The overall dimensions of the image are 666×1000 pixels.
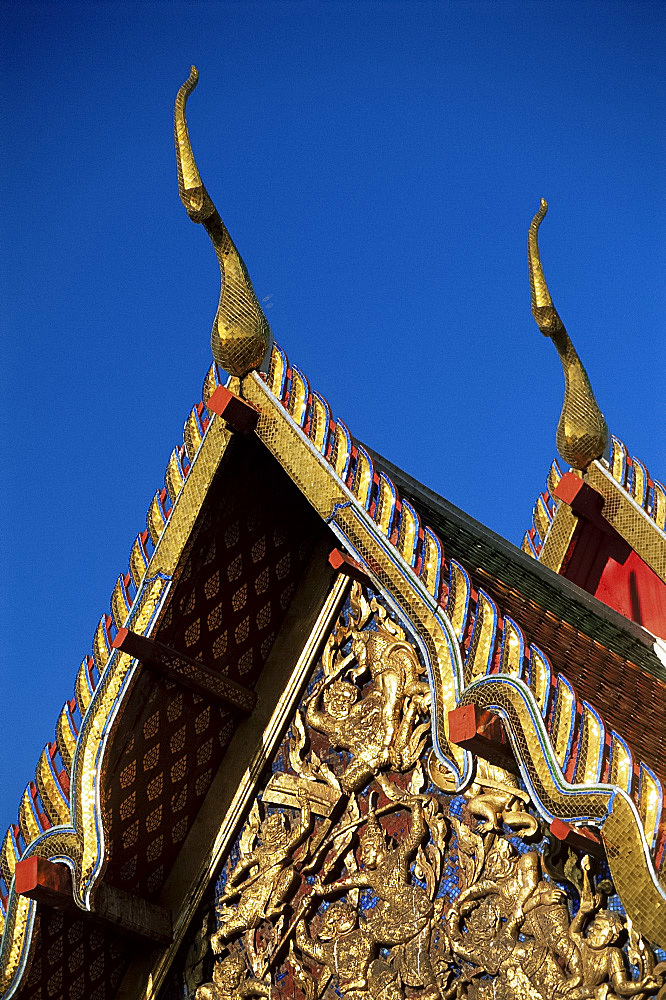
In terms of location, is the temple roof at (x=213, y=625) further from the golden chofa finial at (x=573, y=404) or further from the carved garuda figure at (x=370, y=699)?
the golden chofa finial at (x=573, y=404)

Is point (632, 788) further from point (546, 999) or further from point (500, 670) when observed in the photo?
point (546, 999)

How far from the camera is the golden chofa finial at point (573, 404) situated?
7.16 m

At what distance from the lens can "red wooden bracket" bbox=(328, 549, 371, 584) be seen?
5.60 meters

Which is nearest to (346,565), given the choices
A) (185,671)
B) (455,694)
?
(185,671)

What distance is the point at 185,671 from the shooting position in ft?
19.5

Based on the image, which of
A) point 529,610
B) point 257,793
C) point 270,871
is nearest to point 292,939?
point 270,871

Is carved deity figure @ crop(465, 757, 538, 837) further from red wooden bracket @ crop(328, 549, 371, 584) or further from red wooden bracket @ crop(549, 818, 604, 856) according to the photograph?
red wooden bracket @ crop(328, 549, 371, 584)

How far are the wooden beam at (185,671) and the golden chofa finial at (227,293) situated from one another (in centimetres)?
117

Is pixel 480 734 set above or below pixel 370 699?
below

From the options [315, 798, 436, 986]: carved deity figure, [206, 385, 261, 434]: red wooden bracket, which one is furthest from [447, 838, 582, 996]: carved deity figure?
[206, 385, 261, 434]: red wooden bracket

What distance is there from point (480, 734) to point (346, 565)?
1207 mm

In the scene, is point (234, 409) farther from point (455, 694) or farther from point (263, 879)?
point (263, 879)

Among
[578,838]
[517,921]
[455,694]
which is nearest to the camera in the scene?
[578,838]

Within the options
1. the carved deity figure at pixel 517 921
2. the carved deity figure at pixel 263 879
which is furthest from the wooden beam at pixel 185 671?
the carved deity figure at pixel 517 921
